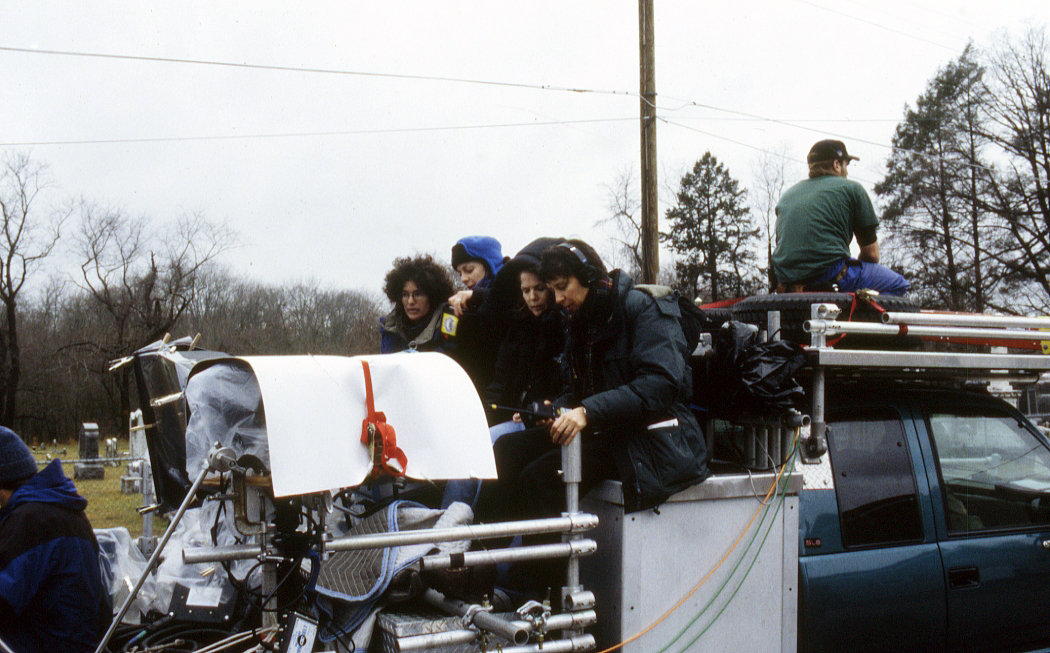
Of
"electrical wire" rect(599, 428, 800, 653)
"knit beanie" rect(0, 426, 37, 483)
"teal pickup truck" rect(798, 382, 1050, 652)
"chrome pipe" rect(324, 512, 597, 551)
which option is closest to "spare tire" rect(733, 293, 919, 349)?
"teal pickup truck" rect(798, 382, 1050, 652)

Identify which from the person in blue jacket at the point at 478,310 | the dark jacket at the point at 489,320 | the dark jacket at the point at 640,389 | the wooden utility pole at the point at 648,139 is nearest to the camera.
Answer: the dark jacket at the point at 640,389

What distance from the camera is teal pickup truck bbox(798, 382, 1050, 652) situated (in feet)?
12.3

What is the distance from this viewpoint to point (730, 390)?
12.3 feet

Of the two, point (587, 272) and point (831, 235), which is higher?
point (831, 235)

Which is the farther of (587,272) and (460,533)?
(587,272)

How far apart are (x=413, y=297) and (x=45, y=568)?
231cm

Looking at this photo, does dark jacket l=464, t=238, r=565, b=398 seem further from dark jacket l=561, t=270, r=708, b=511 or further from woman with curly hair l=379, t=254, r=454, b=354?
dark jacket l=561, t=270, r=708, b=511

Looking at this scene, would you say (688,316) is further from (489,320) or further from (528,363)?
(489,320)

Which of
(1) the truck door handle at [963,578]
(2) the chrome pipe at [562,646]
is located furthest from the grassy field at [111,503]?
(1) the truck door handle at [963,578]

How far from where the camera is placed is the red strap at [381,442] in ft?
8.80

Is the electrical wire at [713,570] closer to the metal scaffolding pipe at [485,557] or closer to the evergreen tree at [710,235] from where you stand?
the metal scaffolding pipe at [485,557]

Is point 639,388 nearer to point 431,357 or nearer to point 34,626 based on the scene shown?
point 431,357

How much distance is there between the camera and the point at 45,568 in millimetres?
3789

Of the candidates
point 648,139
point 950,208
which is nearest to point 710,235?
point 950,208
